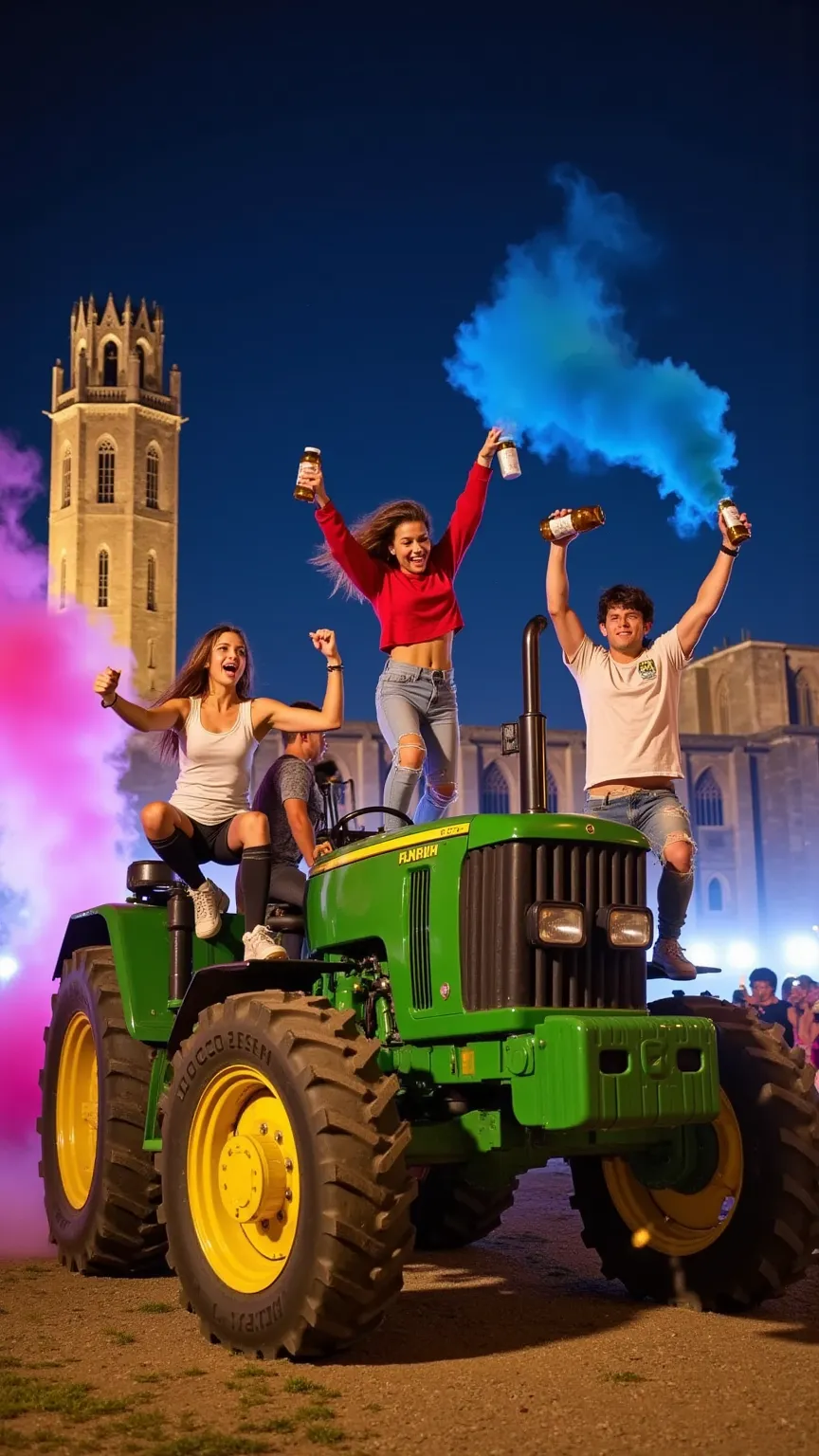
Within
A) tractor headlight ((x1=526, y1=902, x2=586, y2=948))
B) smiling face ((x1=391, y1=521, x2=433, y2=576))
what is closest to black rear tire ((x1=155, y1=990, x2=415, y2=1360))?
tractor headlight ((x1=526, y1=902, x2=586, y2=948))

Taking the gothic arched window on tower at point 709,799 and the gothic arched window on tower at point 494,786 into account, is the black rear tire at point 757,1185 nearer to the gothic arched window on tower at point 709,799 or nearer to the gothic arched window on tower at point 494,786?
the gothic arched window on tower at point 494,786

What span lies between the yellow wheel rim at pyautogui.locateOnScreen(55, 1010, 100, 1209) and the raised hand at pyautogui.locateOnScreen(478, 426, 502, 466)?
331cm

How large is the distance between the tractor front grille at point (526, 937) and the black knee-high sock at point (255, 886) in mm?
1210

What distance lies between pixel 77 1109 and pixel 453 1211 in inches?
77.6

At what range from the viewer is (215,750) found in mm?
7102

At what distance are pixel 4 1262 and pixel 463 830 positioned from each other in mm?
3728

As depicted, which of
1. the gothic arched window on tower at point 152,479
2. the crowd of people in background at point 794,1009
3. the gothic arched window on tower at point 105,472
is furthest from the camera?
the gothic arched window on tower at point 152,479

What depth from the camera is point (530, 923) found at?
5.34 metres

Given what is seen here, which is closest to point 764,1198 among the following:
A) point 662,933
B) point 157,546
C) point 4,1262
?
point 662,933

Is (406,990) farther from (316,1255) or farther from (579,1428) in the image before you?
(579,1428)

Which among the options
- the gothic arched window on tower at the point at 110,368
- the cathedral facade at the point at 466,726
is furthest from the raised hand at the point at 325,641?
the gothic arched window on tower at the point at 110,368

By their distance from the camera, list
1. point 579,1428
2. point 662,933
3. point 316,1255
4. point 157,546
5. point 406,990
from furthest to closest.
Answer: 1. point 157,546
2. point 662,933
3. point 406,990
4. point 316,1255
5. point 579,1428

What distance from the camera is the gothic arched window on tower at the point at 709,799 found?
258 ft

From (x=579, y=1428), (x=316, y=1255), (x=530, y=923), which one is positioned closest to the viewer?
(x=579, y=1428)
